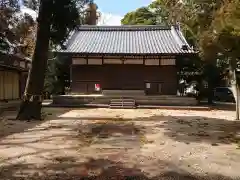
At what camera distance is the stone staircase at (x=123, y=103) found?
73.9 feet

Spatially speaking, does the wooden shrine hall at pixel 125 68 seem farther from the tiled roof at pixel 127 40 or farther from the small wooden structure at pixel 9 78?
the small wooden structure at pixel 9 78

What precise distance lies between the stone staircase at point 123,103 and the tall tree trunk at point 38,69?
8.24 meters

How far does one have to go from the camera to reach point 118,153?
7.57 m

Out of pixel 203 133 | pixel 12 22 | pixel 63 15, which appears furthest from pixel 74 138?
pixel 12 22

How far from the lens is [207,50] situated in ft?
41.8

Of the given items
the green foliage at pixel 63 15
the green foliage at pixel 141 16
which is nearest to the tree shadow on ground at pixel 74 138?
the green foliage at pixel 63 15

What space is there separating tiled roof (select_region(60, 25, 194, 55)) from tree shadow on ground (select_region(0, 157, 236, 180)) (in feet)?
62.5

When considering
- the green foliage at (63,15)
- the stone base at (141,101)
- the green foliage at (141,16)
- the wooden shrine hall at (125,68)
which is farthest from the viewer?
the green foliage at (141,16)

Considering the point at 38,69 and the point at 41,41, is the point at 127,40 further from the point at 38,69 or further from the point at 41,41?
the point at 38,69

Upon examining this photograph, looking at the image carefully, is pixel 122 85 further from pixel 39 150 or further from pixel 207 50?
pixel 39 150

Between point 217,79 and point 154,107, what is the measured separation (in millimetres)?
9664

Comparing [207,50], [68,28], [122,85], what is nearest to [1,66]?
[68,28]

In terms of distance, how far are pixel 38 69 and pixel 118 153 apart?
8307 mm

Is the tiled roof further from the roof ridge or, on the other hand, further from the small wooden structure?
the small wooden structure
